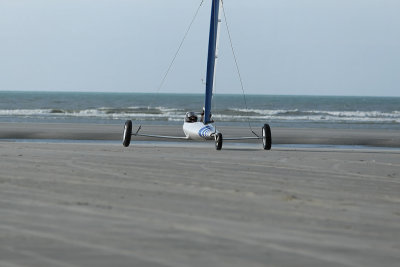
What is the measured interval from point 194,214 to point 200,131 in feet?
34.5

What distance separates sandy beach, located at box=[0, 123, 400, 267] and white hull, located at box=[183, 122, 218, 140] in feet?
14.4

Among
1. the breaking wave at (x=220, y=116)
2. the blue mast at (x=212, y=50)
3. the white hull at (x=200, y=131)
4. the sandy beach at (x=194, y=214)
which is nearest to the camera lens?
the sandy beach at (x=194, y=214)

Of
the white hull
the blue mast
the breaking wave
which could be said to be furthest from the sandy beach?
the breaking wave

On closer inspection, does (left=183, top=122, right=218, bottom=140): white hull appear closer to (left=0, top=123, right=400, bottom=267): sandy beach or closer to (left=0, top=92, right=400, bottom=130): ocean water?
(left=0, top=123, right=400, bottom=267): sandy beach

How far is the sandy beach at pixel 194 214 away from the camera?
5395mm

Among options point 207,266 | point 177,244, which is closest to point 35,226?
point 177,244

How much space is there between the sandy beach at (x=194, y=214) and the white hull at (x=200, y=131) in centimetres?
439

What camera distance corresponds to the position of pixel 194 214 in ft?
23.3

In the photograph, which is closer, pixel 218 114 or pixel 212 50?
pixel 212 50

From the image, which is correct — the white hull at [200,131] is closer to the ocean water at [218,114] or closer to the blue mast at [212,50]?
the blue mast at [212,50]

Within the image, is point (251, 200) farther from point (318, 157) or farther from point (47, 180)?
point (318, 157)

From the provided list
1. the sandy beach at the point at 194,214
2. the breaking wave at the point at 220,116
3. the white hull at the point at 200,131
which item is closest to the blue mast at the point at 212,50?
the white hull at the point at 200,131

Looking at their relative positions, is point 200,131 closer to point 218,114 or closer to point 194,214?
point 194,214

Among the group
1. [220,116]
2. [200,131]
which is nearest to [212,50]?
[200,131]
